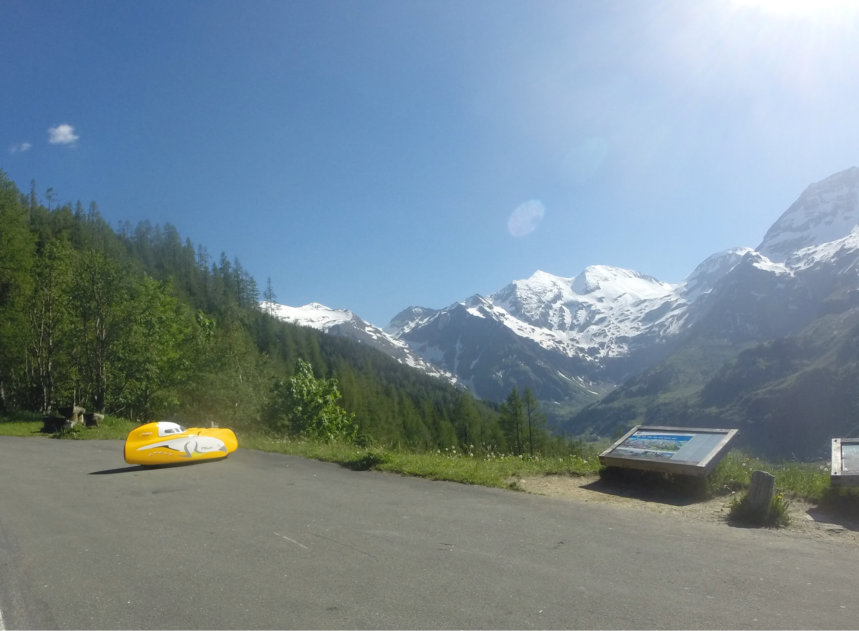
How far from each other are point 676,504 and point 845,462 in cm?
275

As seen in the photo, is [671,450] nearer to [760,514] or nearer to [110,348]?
[760,514]

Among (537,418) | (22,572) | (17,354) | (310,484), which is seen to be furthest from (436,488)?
(537,418)

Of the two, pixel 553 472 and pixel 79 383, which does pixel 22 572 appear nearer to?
pixel 553 472

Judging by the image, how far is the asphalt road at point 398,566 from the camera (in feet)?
16.5

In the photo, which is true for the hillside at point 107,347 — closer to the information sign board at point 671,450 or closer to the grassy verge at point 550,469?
the grassy verge at point 550,469

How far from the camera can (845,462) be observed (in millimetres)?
8914

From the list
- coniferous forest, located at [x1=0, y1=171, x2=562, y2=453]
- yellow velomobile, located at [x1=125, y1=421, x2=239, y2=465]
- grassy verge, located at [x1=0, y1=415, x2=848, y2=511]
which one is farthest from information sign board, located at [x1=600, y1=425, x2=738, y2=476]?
yellow velomobile, located at [x1=125, y1=421, x2=239, y2=465]

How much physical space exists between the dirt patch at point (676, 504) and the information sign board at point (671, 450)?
20.2 inches

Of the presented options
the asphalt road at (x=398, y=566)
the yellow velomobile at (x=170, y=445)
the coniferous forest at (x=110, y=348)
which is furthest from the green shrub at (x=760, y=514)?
the yellow velomobile at (x=170, y=445)

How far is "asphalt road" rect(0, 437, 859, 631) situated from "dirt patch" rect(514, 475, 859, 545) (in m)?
0.60

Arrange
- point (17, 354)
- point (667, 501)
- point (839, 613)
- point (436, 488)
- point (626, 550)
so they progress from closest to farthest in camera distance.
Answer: point (839, 613) → point (626, 550) → point (667, 501) → point (436, 488) → point (17, 354)

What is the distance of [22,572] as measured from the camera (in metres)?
6.37

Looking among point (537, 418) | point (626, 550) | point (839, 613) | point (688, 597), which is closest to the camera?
point (839, 613)

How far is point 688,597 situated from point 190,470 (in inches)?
472
